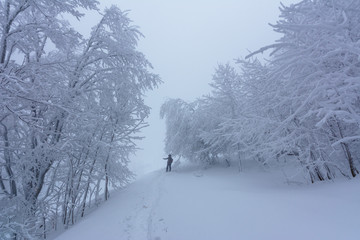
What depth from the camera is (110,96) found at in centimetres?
689

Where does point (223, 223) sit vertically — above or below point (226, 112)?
below

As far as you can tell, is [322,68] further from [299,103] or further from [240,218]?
[240,218]

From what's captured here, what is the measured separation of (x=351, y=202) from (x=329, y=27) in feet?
11.6

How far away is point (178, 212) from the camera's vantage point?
6.22 meters

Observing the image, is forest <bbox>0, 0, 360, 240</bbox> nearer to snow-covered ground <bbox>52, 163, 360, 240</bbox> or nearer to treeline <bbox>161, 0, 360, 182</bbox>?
treeline <bbox>161, 0, 360, 182</bbox>

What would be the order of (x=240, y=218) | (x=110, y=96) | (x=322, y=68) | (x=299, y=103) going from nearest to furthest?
(x=240, y=218), (x=322, y=68), (x=299, y=103), (x=110, y=96)

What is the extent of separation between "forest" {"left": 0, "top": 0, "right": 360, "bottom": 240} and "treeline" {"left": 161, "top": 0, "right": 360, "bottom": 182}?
0.13 ft

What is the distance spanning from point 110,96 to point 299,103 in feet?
20.2

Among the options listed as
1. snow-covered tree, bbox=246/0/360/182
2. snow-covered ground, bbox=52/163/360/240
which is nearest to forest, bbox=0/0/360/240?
snow-covered tree, bbox=246/0/360/182

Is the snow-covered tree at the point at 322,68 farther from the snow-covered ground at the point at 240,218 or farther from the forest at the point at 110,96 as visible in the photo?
the snow-covered ground at the point at 240,218

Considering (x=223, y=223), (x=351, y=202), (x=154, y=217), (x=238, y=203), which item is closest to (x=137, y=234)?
(x=154, y=217)

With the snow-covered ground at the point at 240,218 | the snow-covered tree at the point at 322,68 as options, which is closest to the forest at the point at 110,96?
the snow-covered tree at the point at 322,68

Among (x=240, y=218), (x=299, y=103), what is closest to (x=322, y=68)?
(x=299, y=103)

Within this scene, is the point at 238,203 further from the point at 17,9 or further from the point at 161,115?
the point at 161,115
